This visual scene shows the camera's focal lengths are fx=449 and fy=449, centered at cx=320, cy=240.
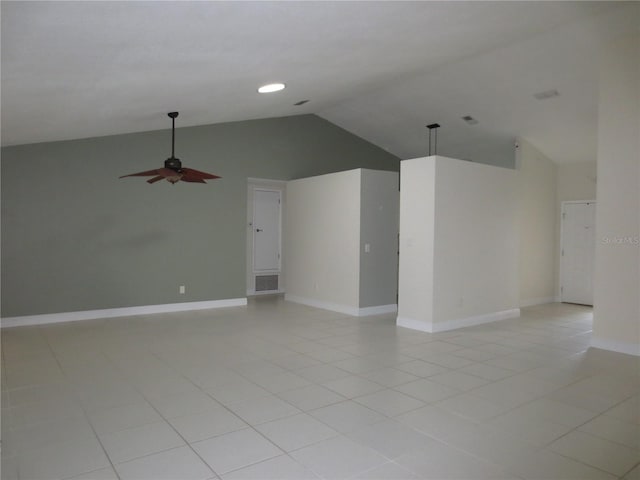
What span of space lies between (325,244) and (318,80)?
132 inches

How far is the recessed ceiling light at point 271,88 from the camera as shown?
5.11 metres

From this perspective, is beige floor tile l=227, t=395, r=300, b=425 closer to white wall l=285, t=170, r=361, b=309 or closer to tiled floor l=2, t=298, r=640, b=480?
tiled floor l=2, t=298, r=640, b=480

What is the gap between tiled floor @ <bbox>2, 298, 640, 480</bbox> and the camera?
2.61 meters

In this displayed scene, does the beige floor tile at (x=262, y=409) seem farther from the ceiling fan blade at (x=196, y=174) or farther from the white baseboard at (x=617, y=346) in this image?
the white baseboard at (x=617, y=346)

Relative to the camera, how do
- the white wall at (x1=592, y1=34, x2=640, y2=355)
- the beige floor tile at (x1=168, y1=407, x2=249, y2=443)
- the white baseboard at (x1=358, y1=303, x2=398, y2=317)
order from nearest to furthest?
the beige floor tile at (x1=168, y1=407, x2=249, y2=443) < the white wall at (x1=592, y1=34, x2=640, y2=355) < the white baseboard at (x1=358, y1=303, x2=398, y2=317)

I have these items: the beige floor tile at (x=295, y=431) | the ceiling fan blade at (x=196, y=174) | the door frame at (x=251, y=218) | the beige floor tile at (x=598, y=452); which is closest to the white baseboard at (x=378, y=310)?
the door frame at (x=251, y=218)

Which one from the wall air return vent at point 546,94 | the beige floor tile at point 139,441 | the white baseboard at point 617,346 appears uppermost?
the wall air return vent at point 546,94

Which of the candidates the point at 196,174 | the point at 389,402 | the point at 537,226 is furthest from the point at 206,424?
the point at 537,226

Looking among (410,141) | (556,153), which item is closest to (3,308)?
(410,141)

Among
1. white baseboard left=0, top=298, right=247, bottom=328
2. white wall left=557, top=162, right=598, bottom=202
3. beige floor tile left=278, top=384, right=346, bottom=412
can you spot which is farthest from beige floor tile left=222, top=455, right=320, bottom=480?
white wall left=557, top=162, right=598, bottom=202

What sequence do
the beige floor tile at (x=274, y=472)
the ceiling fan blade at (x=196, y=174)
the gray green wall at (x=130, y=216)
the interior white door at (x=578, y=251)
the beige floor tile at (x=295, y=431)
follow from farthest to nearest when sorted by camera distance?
the interior white door at (x=578, y=251), the gray green wall at (x=130, y=216), the ceiling fan blade at (x=196, y=174), the beige floor tile at (x=295, y=431), the beige floor tile at (x=274, y=472)

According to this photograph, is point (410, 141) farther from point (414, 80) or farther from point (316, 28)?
point (316, 28)

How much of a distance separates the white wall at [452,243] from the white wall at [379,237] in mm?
1003

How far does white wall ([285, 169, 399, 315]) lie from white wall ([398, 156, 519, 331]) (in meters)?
1.02
